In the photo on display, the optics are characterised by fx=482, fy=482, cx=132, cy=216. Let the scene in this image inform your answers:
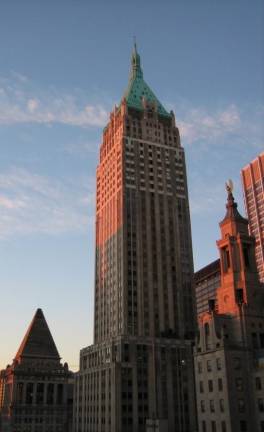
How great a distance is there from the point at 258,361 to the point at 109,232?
282 ft

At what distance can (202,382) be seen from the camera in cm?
10019

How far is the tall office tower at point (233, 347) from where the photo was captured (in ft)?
299

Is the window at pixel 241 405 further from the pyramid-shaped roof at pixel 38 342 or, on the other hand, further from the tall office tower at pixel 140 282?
the pyramid-shaped roof at pixel 38 342

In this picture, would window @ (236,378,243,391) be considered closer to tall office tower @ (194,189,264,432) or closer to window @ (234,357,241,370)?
tall office tower @ (194,189,264,432)

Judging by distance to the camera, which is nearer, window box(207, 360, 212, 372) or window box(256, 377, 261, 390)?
window box(256, 377, 261, 390)

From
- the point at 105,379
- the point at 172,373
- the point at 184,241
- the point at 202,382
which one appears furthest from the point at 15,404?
the point at 202,382

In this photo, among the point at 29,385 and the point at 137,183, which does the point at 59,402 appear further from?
the point at 137,183

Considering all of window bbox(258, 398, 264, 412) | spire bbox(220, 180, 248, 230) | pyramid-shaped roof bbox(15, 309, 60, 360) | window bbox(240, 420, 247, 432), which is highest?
spire bbox(220, 180, 248, 230)

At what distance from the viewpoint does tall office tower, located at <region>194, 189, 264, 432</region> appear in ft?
299

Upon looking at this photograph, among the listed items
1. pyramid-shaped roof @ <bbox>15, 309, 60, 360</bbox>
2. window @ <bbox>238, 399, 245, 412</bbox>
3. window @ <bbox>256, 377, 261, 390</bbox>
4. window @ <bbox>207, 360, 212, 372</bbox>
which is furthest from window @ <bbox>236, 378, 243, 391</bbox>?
pyramid-shaped roof @ <bbox>15, 309, 60, 360</bbox>

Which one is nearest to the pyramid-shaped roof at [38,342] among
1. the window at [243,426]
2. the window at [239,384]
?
the window at [239,384]

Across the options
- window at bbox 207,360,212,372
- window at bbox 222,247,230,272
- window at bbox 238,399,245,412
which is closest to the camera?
window at bbox 238,399,245,412

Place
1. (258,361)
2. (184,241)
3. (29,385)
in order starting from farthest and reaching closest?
(29,385), (184,241), (258,361)

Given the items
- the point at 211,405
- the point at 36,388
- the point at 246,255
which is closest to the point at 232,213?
the point at 246,255
